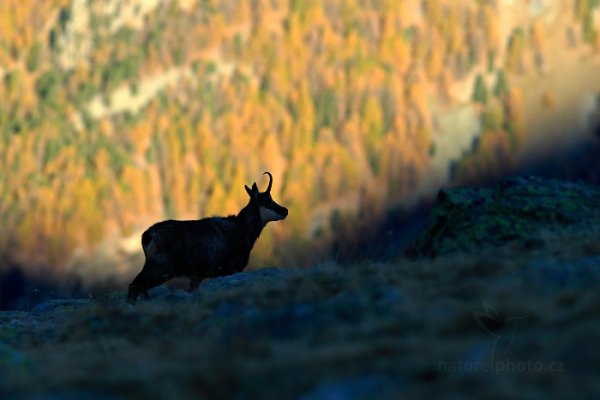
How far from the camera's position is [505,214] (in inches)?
695

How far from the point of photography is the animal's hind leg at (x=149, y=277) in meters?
20.1

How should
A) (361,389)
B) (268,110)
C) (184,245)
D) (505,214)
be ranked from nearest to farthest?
(361,389)
(505,214)
(184,245)
(268,110)

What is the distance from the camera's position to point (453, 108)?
575 feet

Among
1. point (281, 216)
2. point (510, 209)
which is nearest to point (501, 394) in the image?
point (510, 209)

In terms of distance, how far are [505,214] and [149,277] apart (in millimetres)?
7226

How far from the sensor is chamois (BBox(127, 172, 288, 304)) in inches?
794

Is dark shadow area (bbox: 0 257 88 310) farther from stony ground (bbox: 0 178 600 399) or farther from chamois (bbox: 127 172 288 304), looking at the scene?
stony ground (bbox: 0 178 600 399)

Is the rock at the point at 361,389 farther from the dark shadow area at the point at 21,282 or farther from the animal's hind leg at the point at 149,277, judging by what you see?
the dark shadow area at the point at 21,282

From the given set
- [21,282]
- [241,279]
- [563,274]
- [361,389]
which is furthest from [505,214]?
[21,282]

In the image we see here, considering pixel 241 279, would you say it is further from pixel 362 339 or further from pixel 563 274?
pixel 362 339

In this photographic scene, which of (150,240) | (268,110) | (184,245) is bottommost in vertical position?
(184,245)

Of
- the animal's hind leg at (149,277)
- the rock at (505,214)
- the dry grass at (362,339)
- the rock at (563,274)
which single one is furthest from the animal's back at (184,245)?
the rock at (563,274)

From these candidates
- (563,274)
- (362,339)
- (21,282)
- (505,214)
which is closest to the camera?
(362,339)

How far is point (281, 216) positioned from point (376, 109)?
5919 inches
